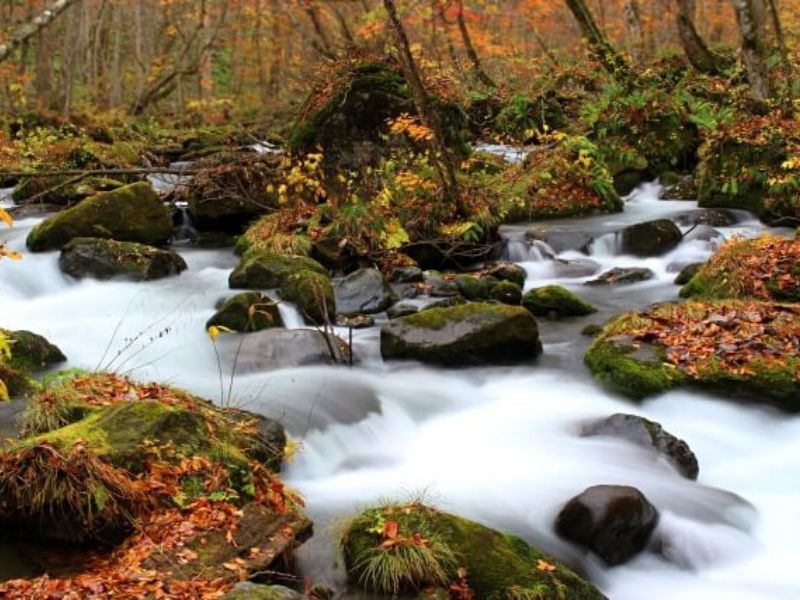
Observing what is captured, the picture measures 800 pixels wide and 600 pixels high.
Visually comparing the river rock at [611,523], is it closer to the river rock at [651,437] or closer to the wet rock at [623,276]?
the river rock at [651,437]

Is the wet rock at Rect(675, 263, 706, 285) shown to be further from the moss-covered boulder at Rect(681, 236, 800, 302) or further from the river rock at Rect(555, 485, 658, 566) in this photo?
the river rock at Rect(555, 485, 658, 566)

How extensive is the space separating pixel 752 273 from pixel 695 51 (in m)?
10.0

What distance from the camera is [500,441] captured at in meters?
6.84

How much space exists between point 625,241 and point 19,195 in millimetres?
11120

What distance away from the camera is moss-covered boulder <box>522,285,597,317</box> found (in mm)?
9945

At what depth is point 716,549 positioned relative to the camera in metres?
5.20

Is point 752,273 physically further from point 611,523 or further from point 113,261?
point 113,261

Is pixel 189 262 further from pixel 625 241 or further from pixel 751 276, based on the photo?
pixel 751 276

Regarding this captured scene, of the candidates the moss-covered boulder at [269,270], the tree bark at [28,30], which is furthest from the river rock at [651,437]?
the moss-covered boulder at [269,270]

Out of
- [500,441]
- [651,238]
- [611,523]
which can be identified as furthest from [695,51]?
[611,523]

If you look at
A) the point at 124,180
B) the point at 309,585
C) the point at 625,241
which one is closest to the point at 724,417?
the point at 309,585

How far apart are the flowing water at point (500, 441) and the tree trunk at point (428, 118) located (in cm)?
330

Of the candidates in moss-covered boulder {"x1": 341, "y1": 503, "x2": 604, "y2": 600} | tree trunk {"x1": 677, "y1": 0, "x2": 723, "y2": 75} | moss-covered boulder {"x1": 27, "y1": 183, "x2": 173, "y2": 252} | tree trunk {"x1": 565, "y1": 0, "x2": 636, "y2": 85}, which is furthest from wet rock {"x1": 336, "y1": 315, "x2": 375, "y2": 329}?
tree trunk {"x1": 677, "y1": 0, "x2": 723, "y2": 75}

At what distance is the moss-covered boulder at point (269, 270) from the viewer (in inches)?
419
